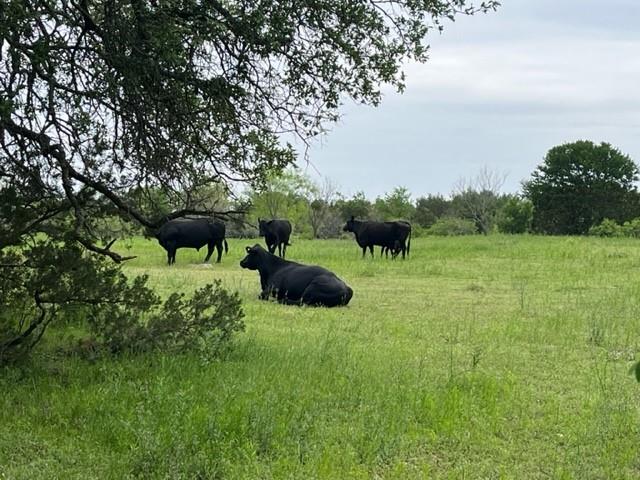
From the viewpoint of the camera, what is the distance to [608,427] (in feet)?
18.7

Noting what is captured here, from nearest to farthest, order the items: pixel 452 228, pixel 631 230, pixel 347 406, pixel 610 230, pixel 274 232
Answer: pixel 347 406
pixel 274 232
pixel 631 230
pixel 610 230
pixel 452 228

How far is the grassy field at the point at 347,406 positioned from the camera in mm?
4836

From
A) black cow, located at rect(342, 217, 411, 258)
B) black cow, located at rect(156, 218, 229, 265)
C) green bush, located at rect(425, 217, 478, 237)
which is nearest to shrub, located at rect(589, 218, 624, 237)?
green bush, located at rect(425, 217, 478, 237)

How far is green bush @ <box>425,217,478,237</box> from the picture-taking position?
51344mm

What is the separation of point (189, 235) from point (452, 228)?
31.4 meters

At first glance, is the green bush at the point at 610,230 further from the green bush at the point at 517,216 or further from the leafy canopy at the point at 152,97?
the leafy canopy at the point at 152,97

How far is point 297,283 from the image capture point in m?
13.5

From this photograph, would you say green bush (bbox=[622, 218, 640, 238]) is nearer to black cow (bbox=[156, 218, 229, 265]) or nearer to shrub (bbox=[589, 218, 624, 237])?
shrub (bbox=[589, 218, 624, 237])

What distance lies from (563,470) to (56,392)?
393cm

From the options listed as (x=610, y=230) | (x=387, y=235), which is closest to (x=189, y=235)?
(x=387, y=235)

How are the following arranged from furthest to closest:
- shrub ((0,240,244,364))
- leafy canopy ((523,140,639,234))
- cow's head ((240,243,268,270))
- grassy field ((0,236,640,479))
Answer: leafy canopy ((523,140,639,234)), cow's head ((240,243,268,270)), shrub ((0,240,244,364)), grassy field ((0,236,640,479))

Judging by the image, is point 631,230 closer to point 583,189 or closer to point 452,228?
point 583,189

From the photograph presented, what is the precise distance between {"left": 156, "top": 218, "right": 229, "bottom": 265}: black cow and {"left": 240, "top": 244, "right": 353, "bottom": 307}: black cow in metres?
8.88

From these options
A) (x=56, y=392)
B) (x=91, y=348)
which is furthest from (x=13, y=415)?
(x=91, y=348)
